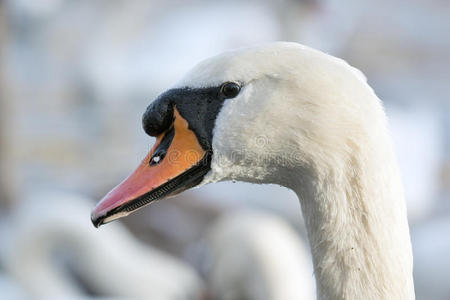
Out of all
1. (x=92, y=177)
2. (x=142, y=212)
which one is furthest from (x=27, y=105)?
(x=142, y=212)

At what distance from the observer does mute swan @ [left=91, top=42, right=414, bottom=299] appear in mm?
1610

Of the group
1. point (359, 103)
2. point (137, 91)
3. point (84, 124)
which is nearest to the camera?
point (359, 103)

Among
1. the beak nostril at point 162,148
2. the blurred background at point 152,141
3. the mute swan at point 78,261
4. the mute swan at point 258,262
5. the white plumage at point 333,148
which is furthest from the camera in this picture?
the mute swan at point 78,261

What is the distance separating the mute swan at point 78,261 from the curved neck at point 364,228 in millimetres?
3471

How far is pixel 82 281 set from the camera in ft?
18.1

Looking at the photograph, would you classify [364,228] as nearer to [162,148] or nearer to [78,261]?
[162,148]

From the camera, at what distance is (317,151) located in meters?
1.63

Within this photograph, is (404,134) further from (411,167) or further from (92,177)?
(92,177)

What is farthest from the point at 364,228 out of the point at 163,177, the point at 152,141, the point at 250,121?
the point at 152,141

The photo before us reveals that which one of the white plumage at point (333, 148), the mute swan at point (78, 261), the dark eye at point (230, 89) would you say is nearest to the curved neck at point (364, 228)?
the white plumage at point (333, 148)

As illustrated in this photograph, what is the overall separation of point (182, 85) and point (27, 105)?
8139 millimetres

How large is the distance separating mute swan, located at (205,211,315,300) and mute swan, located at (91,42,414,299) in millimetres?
2348

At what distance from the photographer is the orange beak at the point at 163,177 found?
171 centimetres

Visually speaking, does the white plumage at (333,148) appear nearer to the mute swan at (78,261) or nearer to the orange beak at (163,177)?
the orange beak at (163,177)
